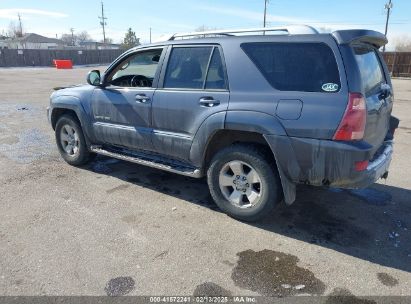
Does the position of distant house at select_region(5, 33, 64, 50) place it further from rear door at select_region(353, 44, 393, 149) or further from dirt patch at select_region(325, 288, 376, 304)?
dirt patch at select_region(325, 288, 376, 304)

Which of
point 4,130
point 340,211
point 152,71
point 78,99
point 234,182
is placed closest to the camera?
point 234,182

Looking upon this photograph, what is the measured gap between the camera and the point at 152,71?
442 cm

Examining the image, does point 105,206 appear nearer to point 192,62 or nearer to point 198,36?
point 192,62

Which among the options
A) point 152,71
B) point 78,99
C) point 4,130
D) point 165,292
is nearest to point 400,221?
point 165,292

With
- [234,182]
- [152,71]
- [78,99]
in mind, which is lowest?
[234,182]

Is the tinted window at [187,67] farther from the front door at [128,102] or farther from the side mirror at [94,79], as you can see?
the side mirror at [94,79]

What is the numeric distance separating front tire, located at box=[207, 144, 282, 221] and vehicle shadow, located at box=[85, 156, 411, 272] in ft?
0.76

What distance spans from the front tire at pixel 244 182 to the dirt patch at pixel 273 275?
1.75 ft

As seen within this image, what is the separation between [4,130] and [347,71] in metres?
7.61

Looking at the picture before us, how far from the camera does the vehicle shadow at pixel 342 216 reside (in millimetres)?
3273

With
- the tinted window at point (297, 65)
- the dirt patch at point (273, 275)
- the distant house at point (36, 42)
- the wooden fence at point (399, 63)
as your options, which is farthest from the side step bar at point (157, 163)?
the distant house at point (36, 42)

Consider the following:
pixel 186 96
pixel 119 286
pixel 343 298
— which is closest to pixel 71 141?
pixel 186 96

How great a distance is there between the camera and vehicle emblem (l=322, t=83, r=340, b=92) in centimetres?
299

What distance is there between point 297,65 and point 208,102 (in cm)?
96
